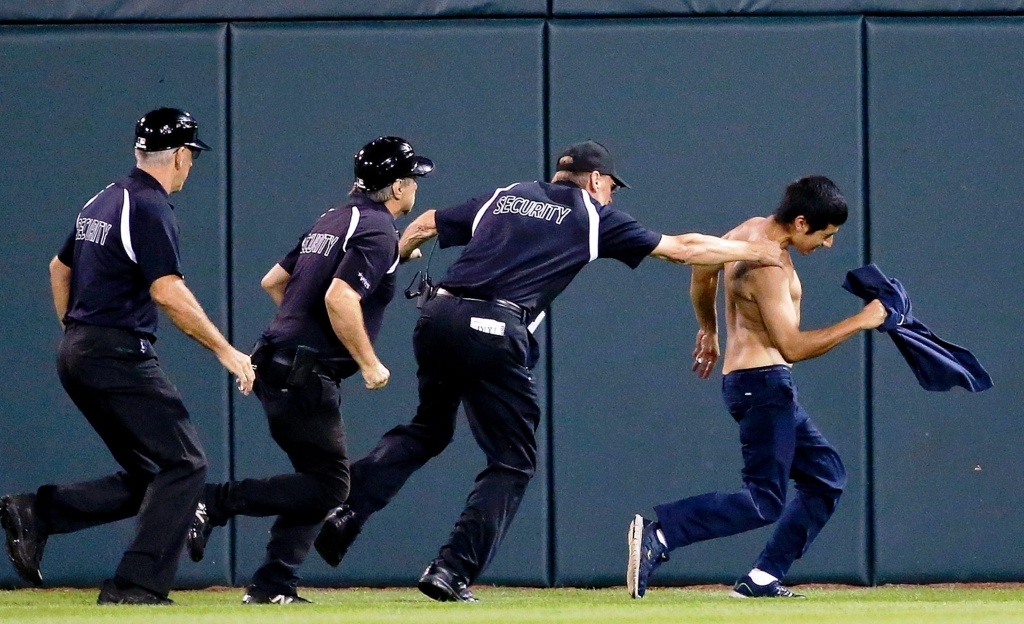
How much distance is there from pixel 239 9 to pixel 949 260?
3949 millimetres

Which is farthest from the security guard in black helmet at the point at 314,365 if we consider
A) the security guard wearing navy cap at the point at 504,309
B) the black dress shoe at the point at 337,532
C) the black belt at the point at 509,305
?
the black belt at the point at 509,305

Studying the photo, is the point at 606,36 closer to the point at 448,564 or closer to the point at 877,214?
the point at 877,214

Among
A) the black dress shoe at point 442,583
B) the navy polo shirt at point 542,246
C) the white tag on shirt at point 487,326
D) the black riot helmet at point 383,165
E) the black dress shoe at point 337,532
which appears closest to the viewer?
the black dress shoe at point 442,583

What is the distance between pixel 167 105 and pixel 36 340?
1.41 m

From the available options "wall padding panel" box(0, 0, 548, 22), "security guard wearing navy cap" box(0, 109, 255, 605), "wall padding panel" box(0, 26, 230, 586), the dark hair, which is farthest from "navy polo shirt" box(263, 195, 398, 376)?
"wall padding panel" box(0, 0, 548, 22)

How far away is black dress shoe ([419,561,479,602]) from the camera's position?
17.5ft

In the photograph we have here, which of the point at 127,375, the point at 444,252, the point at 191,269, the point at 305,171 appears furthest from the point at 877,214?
the point at 127,375

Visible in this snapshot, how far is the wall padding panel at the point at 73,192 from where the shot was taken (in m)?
7.42

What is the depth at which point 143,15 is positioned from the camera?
294 inches

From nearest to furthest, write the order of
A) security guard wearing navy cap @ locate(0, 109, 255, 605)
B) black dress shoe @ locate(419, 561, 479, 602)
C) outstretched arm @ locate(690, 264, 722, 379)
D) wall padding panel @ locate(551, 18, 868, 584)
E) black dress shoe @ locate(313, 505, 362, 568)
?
security guard wearing navy cap @ locate(0, 109, 255, 605), black dress shoe @ locate(419, 561, 479, 602), black dress shoe @ locate(313, 505, 362, 568), outstretched arm @ locate(690, 264, 722, 379), wall padding panel @ locate(551, 18, 868, 584)

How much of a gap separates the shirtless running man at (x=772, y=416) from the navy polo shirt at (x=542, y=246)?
0.66 meters

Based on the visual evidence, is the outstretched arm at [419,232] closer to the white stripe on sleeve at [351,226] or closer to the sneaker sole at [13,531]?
the white stripe on sleeve at [351,226]

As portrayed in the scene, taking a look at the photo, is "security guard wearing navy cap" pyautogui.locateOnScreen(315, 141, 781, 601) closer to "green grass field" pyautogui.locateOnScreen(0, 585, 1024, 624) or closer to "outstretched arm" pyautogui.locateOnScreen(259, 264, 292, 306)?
"green grass field" pyautogui.locateOnScreen(0, 585, 1024, 624)

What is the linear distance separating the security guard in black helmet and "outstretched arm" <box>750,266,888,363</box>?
1.51 meters
